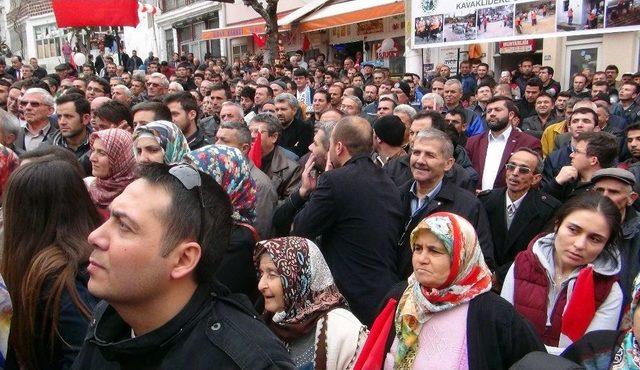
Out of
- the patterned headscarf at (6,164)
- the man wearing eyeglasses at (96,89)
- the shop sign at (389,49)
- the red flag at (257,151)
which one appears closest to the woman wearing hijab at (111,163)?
the patterned headscarf at (6,164)

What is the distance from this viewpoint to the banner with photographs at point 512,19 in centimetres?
874

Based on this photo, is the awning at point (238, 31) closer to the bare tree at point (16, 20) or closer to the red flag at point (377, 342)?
the red flag at point (377, 342)

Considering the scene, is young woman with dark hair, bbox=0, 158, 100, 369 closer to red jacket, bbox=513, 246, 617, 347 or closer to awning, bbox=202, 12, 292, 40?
red jacket, bbox=513, 246, 617, 347

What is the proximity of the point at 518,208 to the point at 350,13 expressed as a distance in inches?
556

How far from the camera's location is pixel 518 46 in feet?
49.4

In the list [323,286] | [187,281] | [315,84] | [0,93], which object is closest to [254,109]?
[0,93]

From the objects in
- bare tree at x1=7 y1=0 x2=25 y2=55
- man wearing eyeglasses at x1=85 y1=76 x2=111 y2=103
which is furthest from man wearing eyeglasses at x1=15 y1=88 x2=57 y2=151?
bare tree at x1=7 y1=0 x2=25 y2=55

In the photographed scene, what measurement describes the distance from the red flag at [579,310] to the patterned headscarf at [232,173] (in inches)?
61.8

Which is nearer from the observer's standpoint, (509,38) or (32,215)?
(32,215)

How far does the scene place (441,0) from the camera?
10.7 metres

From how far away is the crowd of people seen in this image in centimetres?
146

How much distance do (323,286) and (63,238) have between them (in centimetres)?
110

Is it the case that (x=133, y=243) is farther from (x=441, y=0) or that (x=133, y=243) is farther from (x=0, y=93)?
(x=441, y=0)


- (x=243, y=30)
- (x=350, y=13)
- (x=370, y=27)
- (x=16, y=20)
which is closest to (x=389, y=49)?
(x=370, y=27)
